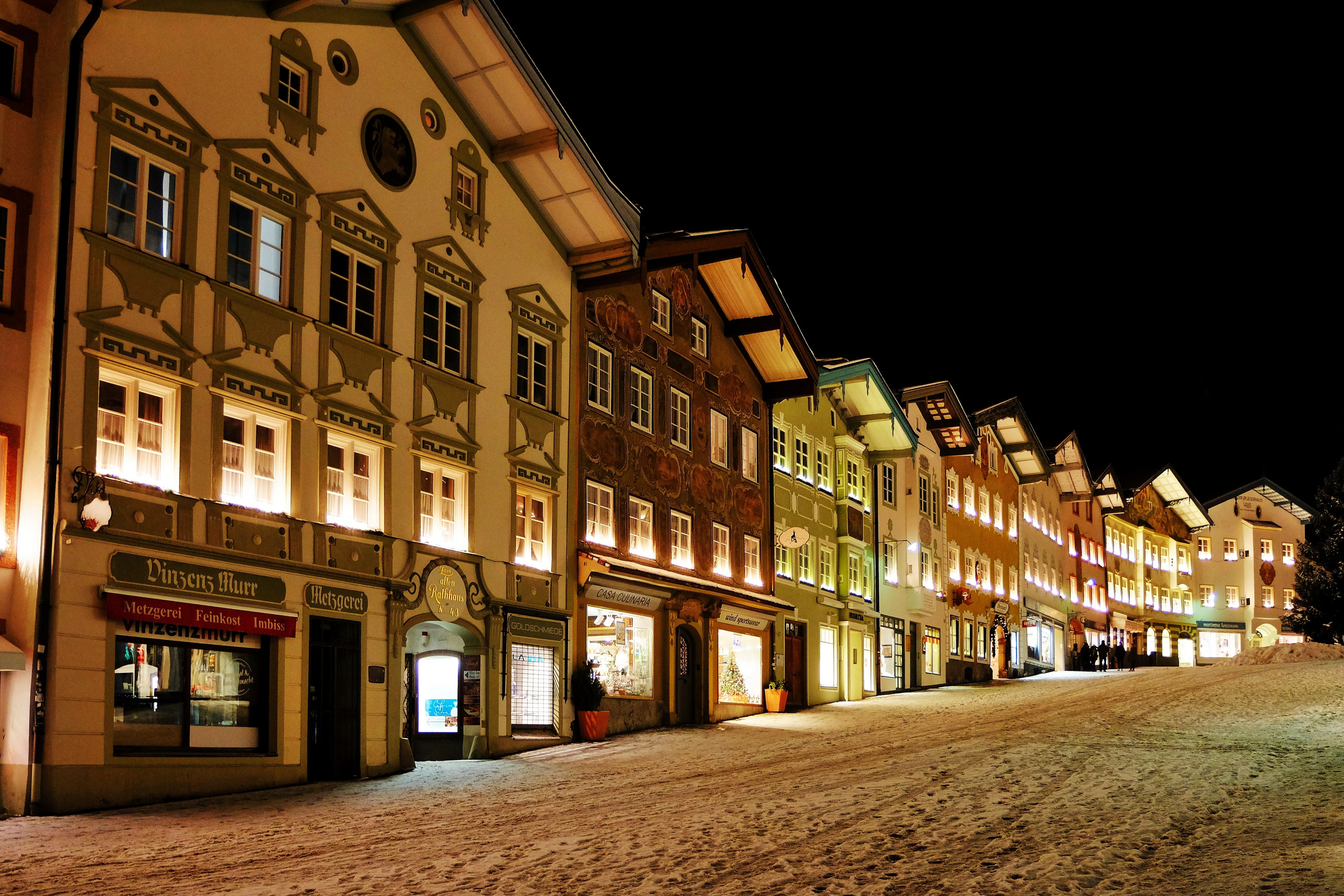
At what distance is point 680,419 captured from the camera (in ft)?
99.6

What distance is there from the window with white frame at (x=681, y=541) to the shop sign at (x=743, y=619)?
1624mm

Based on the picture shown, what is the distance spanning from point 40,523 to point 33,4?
6.21 m

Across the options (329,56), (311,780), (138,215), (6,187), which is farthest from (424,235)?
(311,780)

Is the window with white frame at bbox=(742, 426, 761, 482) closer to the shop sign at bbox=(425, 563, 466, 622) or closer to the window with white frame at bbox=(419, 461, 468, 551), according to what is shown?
the window with white frame at bbox=(419, 461, 468, 551)

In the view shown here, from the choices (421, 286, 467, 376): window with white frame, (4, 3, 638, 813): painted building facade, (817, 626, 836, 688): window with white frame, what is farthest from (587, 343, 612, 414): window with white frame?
(817, 626, 836, 688): window with white frame

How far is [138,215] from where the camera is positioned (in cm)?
1667

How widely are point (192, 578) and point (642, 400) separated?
43.6 feet

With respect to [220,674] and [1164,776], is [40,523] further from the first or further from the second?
[1164,776]

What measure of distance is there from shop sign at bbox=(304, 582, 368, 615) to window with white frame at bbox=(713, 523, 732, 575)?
1280 centimetres

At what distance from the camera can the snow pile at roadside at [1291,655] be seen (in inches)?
1879

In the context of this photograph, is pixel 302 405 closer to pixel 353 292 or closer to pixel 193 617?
pixel 353 292

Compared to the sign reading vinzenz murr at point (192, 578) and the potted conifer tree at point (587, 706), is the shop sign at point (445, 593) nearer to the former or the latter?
the sign reading vinzenz murr at point (192, 578)

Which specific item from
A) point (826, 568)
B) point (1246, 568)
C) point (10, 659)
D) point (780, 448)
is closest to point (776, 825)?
point (10, 659)

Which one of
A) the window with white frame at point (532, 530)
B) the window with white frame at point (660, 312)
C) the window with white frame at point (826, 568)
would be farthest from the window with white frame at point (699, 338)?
the window with white frame at point (826, 568)
